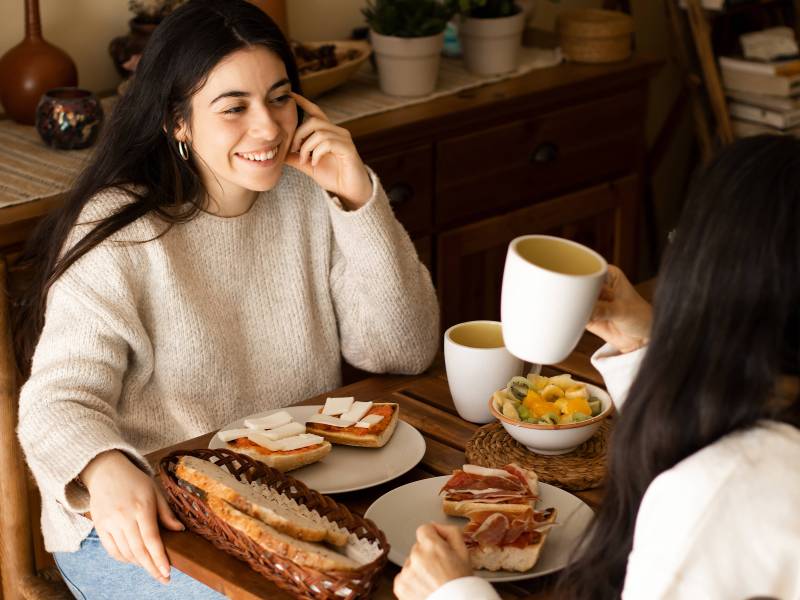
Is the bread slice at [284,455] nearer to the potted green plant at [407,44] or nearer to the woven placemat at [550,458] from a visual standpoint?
the woven placemat at [550,458]

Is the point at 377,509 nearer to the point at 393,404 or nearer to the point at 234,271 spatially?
the point at 393,404

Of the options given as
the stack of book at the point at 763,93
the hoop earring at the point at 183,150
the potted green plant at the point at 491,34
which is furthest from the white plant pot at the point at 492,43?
the hoop earring at the point at 183,150

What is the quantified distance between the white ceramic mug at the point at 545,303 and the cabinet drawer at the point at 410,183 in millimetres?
1275

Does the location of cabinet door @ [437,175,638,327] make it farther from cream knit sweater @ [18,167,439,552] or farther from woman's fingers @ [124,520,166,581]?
woman's fingers @ [124,520,166,581]

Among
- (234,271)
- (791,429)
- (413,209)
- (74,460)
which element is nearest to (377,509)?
(74,460)

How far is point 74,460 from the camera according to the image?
1419 mm

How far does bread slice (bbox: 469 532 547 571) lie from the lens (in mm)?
1217

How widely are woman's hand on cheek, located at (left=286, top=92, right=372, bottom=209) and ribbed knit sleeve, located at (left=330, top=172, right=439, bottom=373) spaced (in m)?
0.03

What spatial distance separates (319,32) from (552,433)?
1790 millimetres

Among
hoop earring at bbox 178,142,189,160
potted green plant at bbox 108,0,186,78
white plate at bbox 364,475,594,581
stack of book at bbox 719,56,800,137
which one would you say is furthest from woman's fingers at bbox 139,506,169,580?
stack of book at bbox 719,56,800,137

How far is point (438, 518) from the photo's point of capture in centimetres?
132

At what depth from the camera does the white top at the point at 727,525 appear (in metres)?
0.98

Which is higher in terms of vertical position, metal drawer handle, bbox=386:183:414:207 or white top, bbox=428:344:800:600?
white top, bbox=428:344:800:600

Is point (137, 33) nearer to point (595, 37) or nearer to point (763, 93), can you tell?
point (595, 37)
